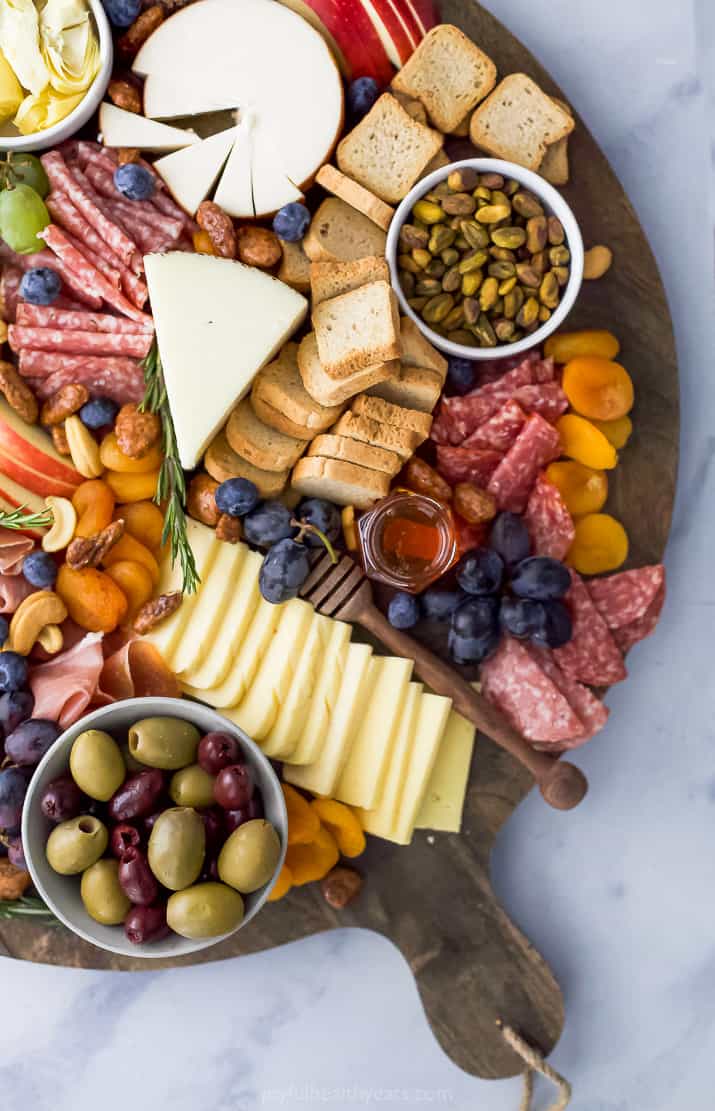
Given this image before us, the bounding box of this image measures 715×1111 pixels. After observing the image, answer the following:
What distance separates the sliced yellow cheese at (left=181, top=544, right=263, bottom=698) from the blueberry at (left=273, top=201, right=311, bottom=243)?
576 millimetres

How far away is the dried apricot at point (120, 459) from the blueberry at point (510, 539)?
64cm

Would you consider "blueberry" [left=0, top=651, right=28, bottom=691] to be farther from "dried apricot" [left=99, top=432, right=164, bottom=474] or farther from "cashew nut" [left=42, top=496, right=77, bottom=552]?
"dried apricot" [left=99, top=432, right=164, bottom=474]

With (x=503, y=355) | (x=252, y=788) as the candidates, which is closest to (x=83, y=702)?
(x=252, y=788)

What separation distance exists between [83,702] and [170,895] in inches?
14.1

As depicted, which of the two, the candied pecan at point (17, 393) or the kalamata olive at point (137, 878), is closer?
the kalamata olive at point (137, 878)

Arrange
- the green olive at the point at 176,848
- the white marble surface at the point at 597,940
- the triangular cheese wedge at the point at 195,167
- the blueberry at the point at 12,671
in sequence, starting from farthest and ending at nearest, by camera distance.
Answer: the white marble surface at the point at 597,940
the triangular cheese wedge at the point at 195,167
the blueberry at the point at 12,671
the green olive at the point at 176,848

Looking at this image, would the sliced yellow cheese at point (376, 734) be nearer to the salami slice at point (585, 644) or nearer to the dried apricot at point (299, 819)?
the dried apricot at point (299, 819)

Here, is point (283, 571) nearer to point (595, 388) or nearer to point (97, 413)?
point (97, 413)

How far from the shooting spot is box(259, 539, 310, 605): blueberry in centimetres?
164

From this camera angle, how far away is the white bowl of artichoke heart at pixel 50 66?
165 centimetres

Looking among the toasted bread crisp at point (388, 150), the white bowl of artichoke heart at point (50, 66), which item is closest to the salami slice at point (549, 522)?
the toasted bread crisp at point (388, 150)

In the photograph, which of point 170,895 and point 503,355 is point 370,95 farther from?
point 170,895

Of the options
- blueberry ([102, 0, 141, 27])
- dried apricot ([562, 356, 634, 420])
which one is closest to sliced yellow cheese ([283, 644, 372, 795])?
dried apricot ([562, 356, 634, 420])

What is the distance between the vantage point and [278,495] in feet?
5.84
